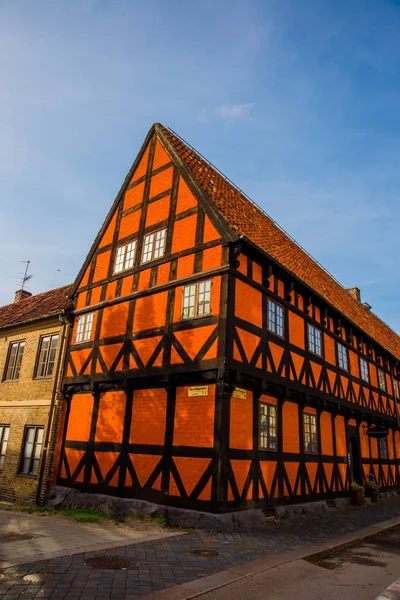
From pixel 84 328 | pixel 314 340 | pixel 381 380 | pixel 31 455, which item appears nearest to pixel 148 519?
pixel 31 455

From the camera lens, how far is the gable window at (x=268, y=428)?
437 inches

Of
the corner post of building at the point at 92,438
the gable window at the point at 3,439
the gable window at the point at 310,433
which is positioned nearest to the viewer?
the corner post of building at the point at 92,438

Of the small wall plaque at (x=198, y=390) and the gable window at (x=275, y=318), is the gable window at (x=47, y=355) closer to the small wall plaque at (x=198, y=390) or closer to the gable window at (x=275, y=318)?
the small wall plaque at (x=198, y=390)

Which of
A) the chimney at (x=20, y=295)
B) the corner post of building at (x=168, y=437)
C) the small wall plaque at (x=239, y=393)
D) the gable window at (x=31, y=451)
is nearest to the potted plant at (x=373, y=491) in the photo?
the small wall plaque at (x=239, y=393)

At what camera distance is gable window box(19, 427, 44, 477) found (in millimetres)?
13727

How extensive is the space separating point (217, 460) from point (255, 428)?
5.73 ft

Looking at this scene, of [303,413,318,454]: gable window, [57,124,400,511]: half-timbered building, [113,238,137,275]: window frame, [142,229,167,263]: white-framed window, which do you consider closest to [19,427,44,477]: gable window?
[57,124,400,511]: half-timbered building

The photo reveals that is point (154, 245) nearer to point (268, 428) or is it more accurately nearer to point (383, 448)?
point (268, 428)

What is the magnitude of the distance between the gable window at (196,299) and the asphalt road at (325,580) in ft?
19.1

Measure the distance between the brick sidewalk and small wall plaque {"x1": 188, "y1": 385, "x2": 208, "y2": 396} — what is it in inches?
117

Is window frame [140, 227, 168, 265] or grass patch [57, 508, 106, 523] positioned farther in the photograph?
window frame [140, 227, 168, 265]

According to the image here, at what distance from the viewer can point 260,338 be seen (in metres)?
11.4

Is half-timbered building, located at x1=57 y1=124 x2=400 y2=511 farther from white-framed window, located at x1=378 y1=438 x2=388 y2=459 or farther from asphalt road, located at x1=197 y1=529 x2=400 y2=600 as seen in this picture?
white-framed window, located at x1=378 y1=438 x2=388 y2=459

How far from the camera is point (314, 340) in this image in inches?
576
